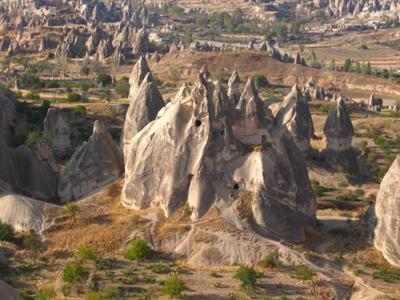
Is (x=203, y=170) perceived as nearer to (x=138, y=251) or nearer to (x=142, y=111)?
(x=138, y=251)

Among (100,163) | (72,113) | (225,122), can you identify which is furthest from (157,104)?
(72,113)

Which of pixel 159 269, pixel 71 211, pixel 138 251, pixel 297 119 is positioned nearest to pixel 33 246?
pixel 71 211

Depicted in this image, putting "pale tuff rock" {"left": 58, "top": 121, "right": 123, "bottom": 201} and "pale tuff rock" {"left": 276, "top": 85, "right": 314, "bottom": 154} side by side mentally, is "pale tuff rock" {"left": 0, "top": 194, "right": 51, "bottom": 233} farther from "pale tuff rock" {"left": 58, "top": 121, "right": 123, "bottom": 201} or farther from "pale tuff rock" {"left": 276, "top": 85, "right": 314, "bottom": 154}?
"pale tuff rock" {"left": 276, "top": 85, "right": 314, "bottom": 154}

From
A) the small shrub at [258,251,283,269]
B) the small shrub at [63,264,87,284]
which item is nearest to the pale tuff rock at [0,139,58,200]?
the small shrub at [63,264,87,284]

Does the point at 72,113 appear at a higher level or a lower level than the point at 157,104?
lower

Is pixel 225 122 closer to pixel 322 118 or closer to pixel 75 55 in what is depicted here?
pixel 322 118

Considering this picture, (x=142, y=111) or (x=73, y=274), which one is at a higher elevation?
(x=142, y=111)
